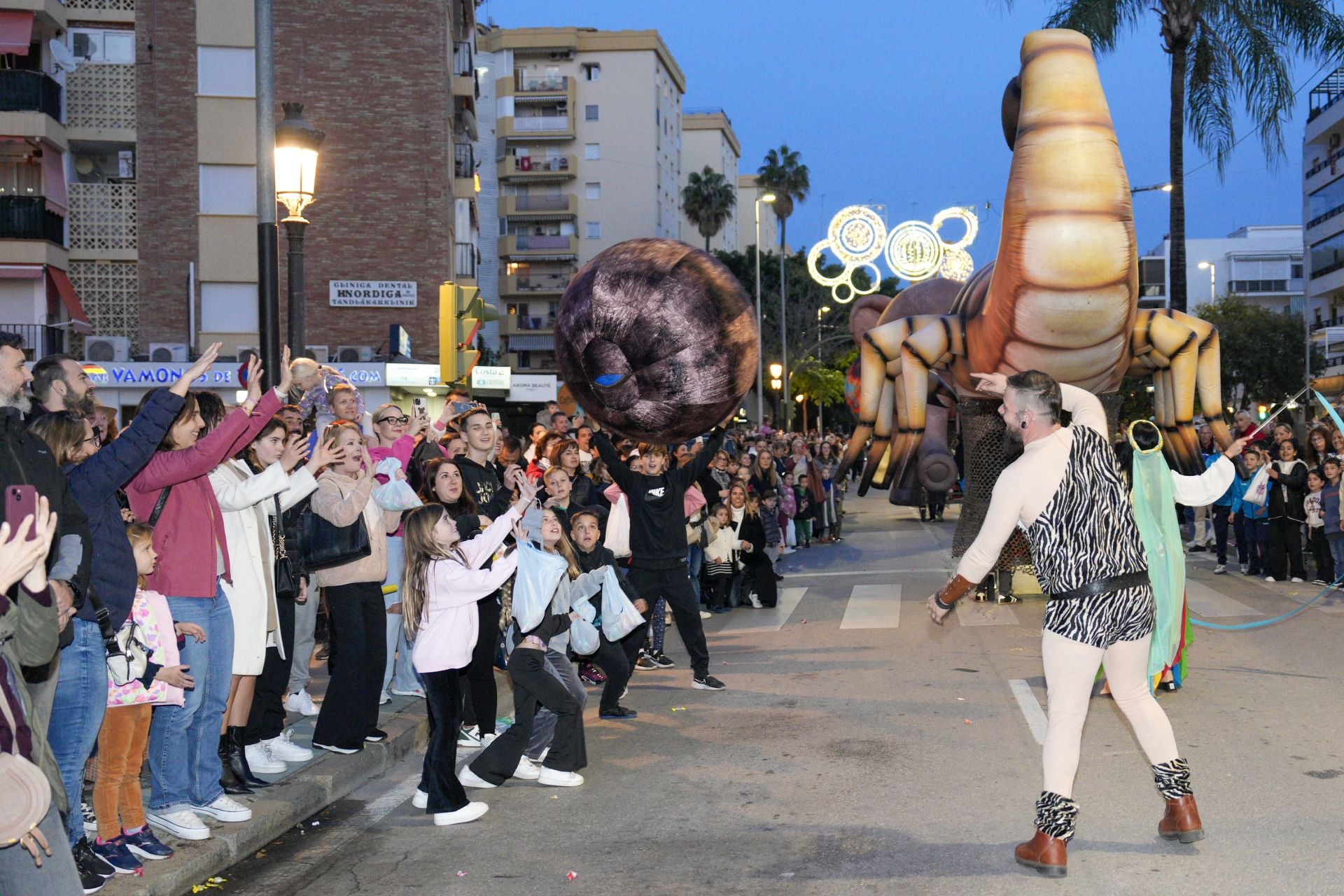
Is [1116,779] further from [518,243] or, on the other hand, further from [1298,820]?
[518,243]

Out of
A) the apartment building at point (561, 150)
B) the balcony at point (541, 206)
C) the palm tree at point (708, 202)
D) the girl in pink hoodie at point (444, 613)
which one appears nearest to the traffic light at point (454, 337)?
the girl in pink hoodie at point (444, 613)

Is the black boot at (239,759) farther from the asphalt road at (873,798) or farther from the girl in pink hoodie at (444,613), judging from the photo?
the girl in pink hoodie at (444,613)

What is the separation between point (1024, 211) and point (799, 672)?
3.72m

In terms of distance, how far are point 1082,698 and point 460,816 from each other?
9.15 feet

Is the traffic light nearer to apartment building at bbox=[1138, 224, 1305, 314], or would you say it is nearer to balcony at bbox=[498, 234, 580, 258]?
balcony at bbox=[498, 234, 580, 258]

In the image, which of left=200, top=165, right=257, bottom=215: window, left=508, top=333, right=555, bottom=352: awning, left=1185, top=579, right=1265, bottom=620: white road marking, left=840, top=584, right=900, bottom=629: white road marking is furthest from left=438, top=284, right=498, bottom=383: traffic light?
left=508, top=333, right=555, bottom=352: awning

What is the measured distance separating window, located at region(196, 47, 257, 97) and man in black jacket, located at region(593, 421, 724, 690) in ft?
79.2

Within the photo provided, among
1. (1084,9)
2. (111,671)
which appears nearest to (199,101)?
(1084,9)

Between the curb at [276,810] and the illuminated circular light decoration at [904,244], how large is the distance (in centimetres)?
1948

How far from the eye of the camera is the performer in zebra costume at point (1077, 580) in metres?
5.29

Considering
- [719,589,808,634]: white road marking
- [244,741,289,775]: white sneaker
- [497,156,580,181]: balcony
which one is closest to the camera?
[244,741,289,775]: white sneaker

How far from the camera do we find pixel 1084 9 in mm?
20984

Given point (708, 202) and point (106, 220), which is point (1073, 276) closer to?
point (106, 220)

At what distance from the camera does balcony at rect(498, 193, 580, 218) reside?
69.4 metres
